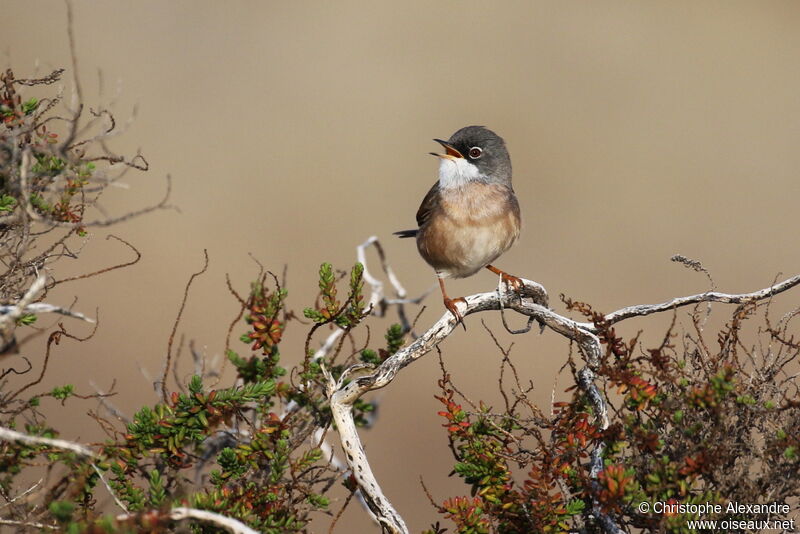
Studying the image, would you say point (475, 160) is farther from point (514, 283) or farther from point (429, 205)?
point (514, 283)

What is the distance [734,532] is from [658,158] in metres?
17.5

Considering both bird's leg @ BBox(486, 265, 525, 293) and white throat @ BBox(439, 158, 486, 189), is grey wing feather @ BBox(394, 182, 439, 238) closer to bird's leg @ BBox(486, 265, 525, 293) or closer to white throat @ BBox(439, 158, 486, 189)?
white throat @ BBox(439, 158, 486, 189)

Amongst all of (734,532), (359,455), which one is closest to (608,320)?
(734,532)

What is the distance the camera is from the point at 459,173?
6.12 meters

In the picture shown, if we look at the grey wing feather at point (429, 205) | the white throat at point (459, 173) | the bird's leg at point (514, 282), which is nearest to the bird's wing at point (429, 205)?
the grey wing feather at point (429, 205)

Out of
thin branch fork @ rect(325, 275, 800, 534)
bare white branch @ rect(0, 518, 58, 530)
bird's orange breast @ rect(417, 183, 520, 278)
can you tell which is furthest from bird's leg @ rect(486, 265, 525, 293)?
bare white branch @ rect(0, 518, 58, 530)

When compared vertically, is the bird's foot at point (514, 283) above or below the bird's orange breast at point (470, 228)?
below

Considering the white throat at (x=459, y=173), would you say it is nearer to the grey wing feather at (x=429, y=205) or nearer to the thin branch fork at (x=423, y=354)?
the grey wing feather at (x=429, y=205)

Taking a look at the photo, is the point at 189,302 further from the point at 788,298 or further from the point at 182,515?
the point at 182,515

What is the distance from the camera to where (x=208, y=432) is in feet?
12.1

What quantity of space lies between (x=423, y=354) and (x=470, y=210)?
216 cm

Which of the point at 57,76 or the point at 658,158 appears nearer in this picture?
the point at 57,76

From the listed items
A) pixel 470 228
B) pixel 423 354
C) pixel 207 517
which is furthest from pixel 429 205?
pixel 207 517

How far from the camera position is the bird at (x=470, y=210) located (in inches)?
231
